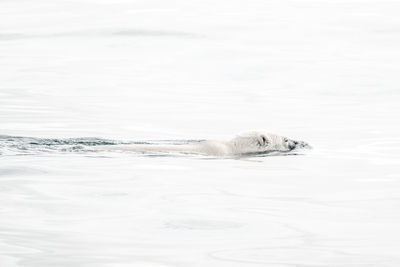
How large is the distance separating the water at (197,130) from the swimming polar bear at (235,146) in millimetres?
366

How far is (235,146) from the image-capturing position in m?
18.0

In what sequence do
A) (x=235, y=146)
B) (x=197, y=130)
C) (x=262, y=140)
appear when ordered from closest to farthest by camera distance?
(x=235, y=146)
(x=262, y=140)
(x=197, y=130)

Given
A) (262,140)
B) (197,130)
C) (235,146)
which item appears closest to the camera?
(235,146)

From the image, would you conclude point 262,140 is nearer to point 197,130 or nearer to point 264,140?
point 264,140

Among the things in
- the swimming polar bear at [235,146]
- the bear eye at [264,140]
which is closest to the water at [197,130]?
the swimming polar bear at [235,146]

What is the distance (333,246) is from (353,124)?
9.74 m


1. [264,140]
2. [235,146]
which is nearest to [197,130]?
[264,140]

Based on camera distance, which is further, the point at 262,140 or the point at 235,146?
the point at 262,140

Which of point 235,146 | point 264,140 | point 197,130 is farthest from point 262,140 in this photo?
point 197,130

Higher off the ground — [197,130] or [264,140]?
[197,130]

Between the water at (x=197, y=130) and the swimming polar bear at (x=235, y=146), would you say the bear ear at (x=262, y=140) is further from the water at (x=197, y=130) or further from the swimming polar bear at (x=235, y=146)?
the water at (x=197, y=130)

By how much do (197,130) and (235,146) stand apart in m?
2.35

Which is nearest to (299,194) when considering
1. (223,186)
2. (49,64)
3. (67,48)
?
(223,186)

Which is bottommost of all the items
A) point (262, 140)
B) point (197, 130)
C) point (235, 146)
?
point (235, 146)
